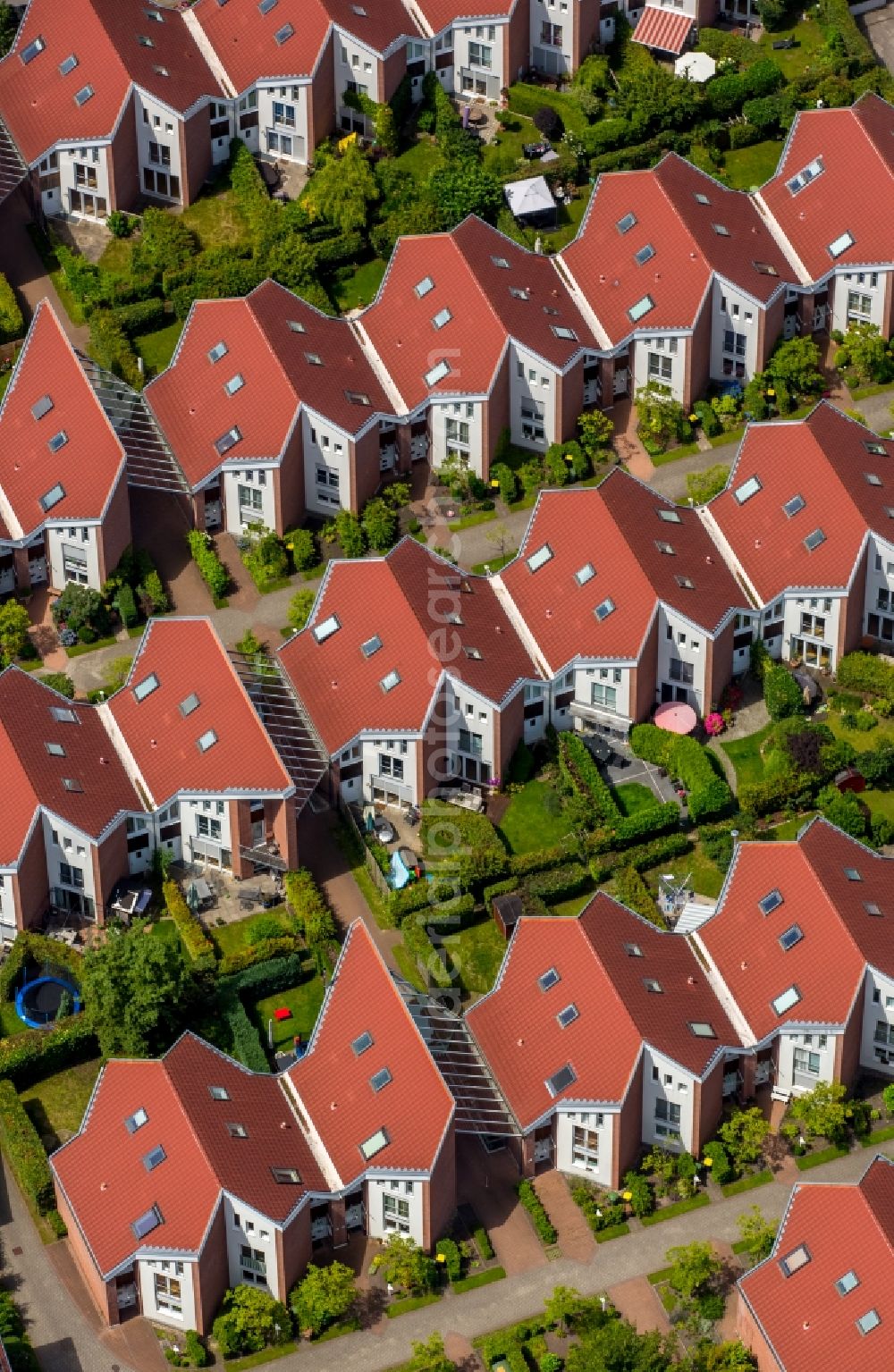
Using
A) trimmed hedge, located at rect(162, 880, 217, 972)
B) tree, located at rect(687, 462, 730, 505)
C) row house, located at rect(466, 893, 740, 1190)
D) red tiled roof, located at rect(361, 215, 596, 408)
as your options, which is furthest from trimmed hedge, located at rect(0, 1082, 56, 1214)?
tree, located at rect(687, 462, 730, 505)

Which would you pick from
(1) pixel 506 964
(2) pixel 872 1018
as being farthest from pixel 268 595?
(2) pixel 872 1018

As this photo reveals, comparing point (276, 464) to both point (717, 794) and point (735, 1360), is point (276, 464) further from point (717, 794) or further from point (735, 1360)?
point (735, 1360)

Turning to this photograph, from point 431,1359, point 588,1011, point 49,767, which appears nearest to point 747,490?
point 588,1011

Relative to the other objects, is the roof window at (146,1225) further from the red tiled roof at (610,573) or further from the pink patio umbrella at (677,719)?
the pink patio umbrella at (677,719)

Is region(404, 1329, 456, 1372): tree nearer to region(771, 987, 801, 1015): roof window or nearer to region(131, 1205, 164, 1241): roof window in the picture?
region(131, 1205, 164, 1241): roof window

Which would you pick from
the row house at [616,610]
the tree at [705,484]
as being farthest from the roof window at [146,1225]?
the tree at [705,484]

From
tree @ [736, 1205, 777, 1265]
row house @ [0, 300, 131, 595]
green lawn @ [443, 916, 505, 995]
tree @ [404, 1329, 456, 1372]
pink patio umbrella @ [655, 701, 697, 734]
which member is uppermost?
row house @ [0, 300, 131, 595]

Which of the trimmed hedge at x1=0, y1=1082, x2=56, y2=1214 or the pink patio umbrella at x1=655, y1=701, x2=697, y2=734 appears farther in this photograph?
the pink patio umbrella at x1=655, y1=701, x2=697, y2=734
